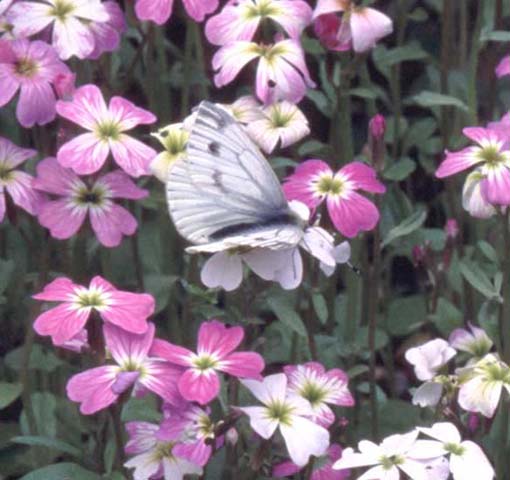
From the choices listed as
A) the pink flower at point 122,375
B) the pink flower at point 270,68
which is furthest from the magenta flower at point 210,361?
the pink flower at point 270,68

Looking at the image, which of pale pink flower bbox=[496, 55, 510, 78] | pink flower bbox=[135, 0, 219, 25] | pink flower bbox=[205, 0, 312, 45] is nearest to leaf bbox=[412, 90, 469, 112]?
pale pink flower bbox=[496, 55, 510, 78]

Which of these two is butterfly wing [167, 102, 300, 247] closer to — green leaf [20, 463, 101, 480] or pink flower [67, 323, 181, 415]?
pink flower [67, 323, 181, 415]

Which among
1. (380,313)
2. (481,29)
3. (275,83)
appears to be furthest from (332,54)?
(380,313)

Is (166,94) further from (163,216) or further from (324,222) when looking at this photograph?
(324,222)

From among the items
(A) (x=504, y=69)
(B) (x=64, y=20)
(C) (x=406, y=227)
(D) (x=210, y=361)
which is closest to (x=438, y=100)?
(A) (x=504, y=69)

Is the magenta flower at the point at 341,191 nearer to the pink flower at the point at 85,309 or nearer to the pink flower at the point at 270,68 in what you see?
the pink flower at the point at 270,68

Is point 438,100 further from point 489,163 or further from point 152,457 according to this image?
point 152,457
